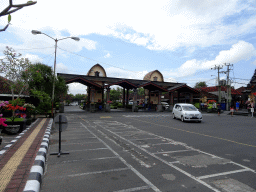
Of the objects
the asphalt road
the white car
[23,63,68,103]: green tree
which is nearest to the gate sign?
the asphalt road

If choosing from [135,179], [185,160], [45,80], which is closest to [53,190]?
[135,179]

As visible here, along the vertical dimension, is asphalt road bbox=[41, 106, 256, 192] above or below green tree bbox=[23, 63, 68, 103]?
below

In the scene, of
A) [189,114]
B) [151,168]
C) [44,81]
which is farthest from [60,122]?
[44,81]

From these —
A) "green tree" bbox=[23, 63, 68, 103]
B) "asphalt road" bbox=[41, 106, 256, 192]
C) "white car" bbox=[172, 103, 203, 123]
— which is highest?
"green tree" bbox=[23, 63, 68, 103]

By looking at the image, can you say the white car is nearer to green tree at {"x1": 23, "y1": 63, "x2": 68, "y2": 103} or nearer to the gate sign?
the gate sign

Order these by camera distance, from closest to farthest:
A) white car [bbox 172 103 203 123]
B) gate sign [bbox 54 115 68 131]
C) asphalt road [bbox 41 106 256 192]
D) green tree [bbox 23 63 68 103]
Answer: asphalt road [bbox 41 106 256 192]
gate sign [bbox 54 115 68 131]
white car [bbox 172 103 203 123]
green tree [bbox 23 63 68 103]

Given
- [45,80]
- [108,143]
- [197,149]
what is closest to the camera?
[197,149]

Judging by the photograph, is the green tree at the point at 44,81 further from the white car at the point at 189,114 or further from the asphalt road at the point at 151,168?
the white car at the point at 189,114

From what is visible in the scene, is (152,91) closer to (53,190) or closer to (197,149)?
(197,149)

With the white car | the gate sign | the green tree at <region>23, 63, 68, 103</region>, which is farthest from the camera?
the green tree at <region>23, 63, 68, 103</region>

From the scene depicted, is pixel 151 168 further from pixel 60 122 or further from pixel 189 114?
pixel 189 114

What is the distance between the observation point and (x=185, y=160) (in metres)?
5.75

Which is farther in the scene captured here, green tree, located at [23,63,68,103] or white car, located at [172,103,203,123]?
green tree, located at [23,63,68,103]

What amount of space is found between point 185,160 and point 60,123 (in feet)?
14.7
